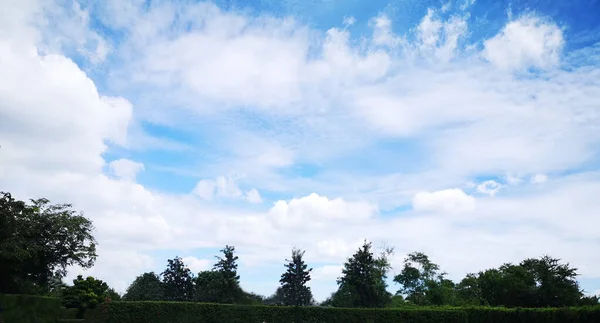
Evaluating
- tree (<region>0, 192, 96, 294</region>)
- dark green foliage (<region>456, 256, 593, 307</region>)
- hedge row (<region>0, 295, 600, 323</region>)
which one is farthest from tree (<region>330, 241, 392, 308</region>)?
tree (<region>0, 192, 96, 294</region>)

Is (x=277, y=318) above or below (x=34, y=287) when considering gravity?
below

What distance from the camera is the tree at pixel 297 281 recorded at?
6341cm

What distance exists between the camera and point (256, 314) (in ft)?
108

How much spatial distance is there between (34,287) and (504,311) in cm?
3580

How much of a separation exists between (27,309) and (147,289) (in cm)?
3170

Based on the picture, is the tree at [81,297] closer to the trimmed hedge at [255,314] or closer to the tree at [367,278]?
the trimmed hedge at [255,314]

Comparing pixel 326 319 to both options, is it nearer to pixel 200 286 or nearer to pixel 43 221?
pixel 43 221

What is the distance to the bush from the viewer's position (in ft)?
81.6

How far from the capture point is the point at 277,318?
33125mm

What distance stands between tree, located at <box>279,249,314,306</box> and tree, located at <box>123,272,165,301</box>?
1634 cm

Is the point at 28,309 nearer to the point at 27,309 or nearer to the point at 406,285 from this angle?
the point at 27,309

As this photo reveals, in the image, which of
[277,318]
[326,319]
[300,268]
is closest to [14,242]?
[277,318]

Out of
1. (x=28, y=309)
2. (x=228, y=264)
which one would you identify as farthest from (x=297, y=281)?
(x=28, y=309)

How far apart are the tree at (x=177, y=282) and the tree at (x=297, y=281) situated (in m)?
13.2
